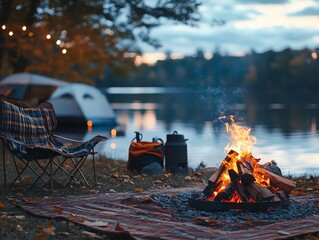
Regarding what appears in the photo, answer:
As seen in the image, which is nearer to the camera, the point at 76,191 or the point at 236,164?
the point at 236,164

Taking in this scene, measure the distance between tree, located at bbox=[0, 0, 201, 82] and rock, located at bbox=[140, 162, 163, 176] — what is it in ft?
18.9

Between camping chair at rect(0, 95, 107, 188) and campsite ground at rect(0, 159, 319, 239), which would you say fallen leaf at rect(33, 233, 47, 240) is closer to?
campsite ground at rect(0, 159, 319, 239)

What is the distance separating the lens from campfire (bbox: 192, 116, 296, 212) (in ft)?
21.2

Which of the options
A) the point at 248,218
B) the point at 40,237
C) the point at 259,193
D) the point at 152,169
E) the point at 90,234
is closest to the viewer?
the point at 40,237

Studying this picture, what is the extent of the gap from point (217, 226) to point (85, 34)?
18020 mm

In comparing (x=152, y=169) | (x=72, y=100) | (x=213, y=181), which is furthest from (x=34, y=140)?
(x=72, y=100)

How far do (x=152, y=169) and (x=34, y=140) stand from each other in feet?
5.88

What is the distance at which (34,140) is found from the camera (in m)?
8.54

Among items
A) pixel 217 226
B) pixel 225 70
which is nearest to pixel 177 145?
pixel 217 226

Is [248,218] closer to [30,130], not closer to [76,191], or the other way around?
[76,191]

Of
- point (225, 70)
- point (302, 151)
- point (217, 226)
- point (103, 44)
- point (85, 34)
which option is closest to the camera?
point (217, 226)

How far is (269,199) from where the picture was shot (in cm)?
647

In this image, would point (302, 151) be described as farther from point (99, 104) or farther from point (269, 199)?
point (99, 104)

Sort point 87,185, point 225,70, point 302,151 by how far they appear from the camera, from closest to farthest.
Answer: point 87,185 → point 302,151 → point 225,70
